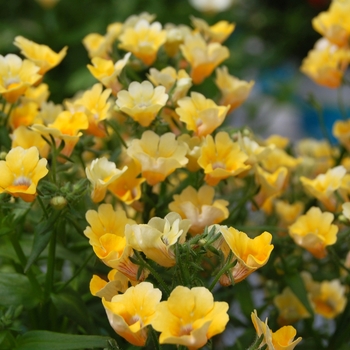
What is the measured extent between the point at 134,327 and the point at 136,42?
0.39 meters

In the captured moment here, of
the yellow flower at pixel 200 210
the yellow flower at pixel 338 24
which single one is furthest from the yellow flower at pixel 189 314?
the yellow flower at pixel 338 24

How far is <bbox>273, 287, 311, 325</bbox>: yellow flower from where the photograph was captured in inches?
28.6

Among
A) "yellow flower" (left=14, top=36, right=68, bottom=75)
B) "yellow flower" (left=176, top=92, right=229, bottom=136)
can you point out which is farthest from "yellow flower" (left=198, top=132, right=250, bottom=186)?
"yellow flower" (left=14, top=36, right=68, bottom=75)

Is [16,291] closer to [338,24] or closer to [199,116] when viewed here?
[199,116]

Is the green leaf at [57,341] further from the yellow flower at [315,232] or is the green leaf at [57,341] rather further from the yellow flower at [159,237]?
the yellow flower at [315,232]

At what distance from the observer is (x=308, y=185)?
701 millimetres

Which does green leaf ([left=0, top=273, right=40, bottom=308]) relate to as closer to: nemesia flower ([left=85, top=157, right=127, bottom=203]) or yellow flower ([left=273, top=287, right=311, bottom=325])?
nemesia flower ([left=85, top=157, right=127, bottom=203])

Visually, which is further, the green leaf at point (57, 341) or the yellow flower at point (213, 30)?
the yellow flower at point (213, 30)

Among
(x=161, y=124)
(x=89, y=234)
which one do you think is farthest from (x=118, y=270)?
(x=161, y=124)

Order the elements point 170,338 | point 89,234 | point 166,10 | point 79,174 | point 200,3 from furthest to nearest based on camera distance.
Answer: point 166,10 < point 200,3 < point 79,174 < point 89,234 < point 170,338

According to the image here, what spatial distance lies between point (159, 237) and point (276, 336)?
13 cm

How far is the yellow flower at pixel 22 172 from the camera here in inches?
21.9

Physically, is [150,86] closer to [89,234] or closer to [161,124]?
[161,124]

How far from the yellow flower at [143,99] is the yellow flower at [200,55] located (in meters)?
0.10
